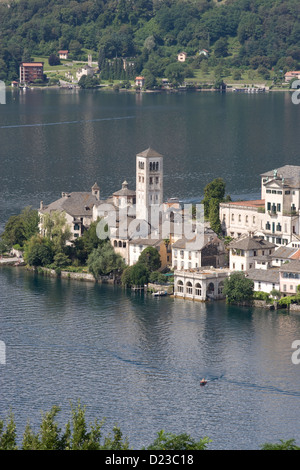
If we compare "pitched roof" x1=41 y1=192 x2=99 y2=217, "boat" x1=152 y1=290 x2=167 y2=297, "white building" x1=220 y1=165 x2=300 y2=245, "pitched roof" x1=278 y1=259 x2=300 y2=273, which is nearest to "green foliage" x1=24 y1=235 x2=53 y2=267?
"pitched roof" x1=41 y1=192 x2=99 y2=217

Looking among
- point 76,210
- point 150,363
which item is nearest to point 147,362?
point 150,363

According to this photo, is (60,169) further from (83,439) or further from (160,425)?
(83,439)

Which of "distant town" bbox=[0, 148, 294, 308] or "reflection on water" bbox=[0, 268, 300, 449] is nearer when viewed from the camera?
"reflection on water" bbox=[0, 268, 300, 449]

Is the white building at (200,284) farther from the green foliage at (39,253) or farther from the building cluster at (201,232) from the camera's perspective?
the green foliage at (39,253)

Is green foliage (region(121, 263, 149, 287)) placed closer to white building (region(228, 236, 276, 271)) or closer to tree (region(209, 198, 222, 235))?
white building (region(228, 236, 276, 271))

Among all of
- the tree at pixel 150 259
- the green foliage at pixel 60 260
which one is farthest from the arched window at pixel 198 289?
the green foliage at pixel 60 260

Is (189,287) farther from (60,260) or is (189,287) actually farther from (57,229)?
(57,229)
